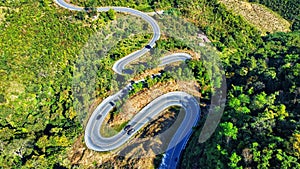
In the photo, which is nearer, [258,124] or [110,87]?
[258,124]

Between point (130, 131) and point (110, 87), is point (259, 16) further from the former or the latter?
point (130, 131)

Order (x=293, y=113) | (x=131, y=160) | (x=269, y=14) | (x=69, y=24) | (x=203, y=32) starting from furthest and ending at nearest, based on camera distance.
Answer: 1. (x=269, y=14)
2. (x=203, y=32)
3. (x=69, y=24)
4. (x=131, y=160)
5. (x=293, y=113)

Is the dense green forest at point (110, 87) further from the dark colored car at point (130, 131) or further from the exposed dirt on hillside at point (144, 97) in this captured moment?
the dark colored car at point (130, 131)

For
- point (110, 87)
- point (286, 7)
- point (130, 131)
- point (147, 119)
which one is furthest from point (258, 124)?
point (286, 7)

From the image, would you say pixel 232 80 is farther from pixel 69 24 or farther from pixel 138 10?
pixel 69 24

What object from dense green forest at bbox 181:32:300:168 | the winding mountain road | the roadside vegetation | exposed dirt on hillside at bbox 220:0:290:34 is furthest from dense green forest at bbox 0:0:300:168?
the roadside vegetation

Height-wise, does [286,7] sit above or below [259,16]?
above

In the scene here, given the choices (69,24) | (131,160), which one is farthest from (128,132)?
(69,24)

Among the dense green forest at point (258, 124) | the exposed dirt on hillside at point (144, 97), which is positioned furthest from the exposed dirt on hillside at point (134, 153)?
the dense green forest at point (258, 124)
